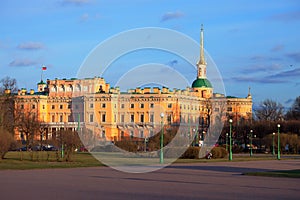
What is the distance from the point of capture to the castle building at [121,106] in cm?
9693

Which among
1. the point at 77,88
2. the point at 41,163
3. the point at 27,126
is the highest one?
the point at 77,88

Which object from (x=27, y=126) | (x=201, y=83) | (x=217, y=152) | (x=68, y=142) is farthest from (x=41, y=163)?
(x=201, y=83)

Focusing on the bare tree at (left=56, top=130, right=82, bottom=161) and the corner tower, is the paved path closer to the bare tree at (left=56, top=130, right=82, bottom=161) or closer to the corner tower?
the bare tree at (left=56, top=130, right=82, bottom=161)

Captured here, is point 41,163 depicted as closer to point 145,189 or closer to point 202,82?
point 145,189

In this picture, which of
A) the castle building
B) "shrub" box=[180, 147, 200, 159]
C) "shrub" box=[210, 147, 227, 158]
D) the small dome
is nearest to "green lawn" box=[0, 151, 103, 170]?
"shrub" box=[180, 147, 200, 159]

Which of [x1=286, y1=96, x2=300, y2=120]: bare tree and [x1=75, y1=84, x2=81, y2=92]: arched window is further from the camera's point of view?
[x1=75, y1=84, x2=81, y2=92]: arched window

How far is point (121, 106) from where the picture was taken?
115375mm

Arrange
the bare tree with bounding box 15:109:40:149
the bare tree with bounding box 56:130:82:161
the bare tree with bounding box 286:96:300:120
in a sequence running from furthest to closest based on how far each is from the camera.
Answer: the bare tree with bounding box 286:96:300:120 < the bare tree with bounding box 15:109:40:149 < the bare tree with bounding box 56:130:82:161

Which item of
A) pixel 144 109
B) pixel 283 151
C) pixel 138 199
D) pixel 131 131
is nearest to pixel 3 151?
pixel 138 199

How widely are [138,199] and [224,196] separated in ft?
9.83

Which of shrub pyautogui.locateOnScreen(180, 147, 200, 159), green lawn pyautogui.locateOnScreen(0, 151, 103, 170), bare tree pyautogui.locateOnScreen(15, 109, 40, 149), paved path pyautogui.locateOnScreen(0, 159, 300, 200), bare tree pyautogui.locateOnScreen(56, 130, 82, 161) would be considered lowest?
paved path pyautogui.locateOnScreen(0, 159, 300, 200)

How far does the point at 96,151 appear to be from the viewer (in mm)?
63250

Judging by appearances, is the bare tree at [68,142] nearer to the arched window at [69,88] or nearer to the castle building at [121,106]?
the castle building at [121,106]

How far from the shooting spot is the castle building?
9693cm
